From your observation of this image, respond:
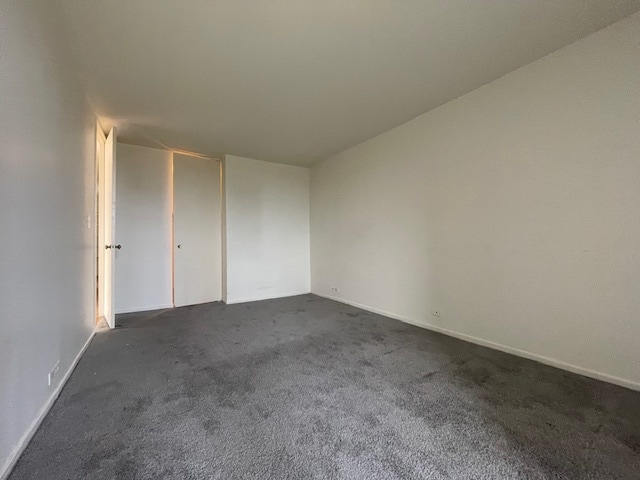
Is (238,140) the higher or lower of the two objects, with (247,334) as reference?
higher

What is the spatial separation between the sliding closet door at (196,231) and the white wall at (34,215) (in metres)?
2.15

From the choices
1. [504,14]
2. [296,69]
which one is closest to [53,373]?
[296,69]

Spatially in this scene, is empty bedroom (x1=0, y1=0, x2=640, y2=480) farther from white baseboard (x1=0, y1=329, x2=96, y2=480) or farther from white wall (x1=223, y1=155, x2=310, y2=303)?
white wall (x1=223, y1=155, x2=310, y2=303)

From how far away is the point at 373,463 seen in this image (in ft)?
4.10

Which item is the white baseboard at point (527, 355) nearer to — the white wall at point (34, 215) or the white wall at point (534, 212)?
the white wall at point (534, 212)

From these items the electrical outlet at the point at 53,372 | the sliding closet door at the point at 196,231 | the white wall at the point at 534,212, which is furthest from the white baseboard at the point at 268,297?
the electrical outlet at the point at 53,372

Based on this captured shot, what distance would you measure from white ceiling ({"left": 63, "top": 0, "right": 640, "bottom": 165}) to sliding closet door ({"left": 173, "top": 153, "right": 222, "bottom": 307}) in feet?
4.33

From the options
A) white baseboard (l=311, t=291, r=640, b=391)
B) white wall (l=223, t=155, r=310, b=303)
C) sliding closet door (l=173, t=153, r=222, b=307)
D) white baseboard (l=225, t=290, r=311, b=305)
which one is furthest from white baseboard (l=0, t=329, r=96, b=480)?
white baseboard (l=311, t=291, r=640, b=391)

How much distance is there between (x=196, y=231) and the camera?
15.3 ft

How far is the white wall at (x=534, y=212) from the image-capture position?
6.31ft


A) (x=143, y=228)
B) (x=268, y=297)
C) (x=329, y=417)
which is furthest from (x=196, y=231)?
(x=329, y=417)

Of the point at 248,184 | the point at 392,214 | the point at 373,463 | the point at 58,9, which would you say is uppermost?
the point at 58,9

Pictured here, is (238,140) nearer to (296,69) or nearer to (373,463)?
(296,69)

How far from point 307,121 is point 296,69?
104 centimetres
